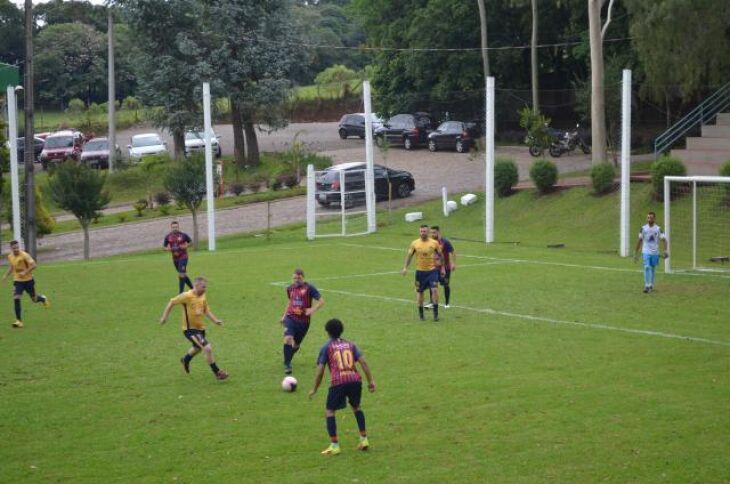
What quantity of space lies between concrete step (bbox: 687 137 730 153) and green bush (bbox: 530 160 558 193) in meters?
5.51

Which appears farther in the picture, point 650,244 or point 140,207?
point 140,207

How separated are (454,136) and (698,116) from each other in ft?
53.9

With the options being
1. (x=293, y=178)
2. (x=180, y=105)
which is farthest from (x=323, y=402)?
(x=180, y=105)

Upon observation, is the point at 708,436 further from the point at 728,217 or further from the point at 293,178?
the point at 293,178

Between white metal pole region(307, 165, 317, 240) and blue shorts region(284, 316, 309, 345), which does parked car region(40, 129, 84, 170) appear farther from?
blue shorts region(284, 316, 309, 345)

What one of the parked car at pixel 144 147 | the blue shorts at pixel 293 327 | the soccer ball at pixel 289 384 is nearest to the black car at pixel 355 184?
the parked car at pixel 144 147

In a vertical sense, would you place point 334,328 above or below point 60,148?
below

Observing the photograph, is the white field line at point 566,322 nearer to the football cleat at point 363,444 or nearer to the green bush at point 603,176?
the football cleat at point 363,444

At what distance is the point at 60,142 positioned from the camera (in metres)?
68.0

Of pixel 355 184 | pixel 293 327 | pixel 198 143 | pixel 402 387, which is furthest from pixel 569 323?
pixel 198 143

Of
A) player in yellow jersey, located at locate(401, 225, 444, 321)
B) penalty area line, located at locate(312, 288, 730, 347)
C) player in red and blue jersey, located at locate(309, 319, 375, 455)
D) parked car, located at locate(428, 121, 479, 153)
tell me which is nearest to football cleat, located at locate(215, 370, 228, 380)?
player in red and blue jersey, located at locate(309, 319, 375, 455)

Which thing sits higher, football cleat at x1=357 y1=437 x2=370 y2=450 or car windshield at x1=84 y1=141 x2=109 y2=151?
car windshield at x1=84 y1=141 x2=109 y2=151

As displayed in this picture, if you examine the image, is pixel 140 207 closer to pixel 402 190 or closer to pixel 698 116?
pixel 402 190

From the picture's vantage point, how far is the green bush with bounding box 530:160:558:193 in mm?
43594
